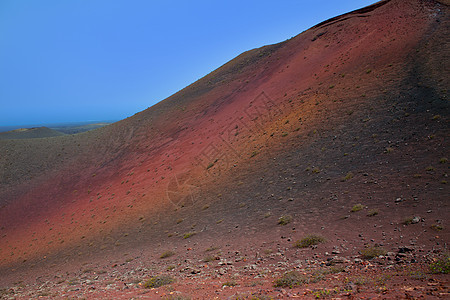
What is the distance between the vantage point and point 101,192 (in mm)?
27047

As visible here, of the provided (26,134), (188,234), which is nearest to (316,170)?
(188,234)

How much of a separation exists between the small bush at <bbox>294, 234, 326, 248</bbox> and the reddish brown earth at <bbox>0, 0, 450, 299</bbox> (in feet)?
0.97

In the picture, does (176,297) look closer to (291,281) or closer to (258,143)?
(291,281)

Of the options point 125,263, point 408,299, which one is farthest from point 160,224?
point 408,299

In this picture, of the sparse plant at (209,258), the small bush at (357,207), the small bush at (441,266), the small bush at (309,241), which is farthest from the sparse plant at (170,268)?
the small bush at (441,266)

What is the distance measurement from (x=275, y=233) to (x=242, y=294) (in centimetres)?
485

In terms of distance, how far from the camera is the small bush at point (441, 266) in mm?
5242

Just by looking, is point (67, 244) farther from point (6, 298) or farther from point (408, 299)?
point (408, 299)

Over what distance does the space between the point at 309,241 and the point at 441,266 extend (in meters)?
3.93

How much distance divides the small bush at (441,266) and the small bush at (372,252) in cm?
130

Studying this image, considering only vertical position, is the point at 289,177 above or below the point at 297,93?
A: below

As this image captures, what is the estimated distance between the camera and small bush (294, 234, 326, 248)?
29.0 ft

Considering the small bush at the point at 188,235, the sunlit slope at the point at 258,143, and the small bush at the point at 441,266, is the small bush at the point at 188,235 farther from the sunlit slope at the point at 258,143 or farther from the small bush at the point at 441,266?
the small bush at the point at 441,266

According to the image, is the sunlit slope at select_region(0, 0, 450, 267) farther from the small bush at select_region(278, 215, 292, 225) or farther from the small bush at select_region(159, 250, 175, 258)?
the small bush at select_region(159, 250, 175, 258)
